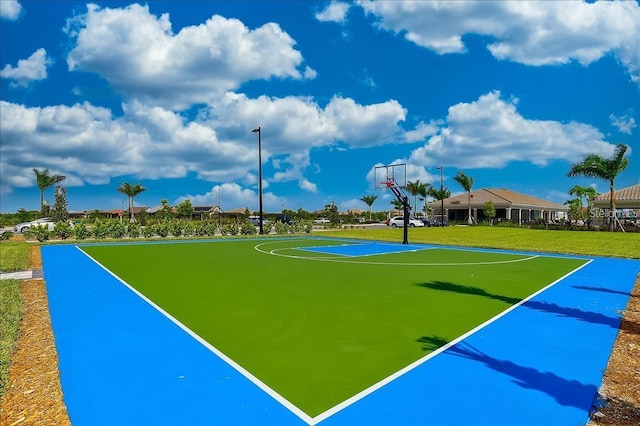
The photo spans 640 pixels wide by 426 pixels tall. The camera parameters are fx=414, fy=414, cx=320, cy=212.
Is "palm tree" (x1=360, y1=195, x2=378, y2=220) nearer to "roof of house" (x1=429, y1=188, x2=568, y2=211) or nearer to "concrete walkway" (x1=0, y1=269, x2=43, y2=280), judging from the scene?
"roof of house" (x1=429, y1=188, x2=568, y2=211)

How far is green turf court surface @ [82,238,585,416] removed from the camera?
4734mm

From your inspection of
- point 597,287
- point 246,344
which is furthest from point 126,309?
point 597,287

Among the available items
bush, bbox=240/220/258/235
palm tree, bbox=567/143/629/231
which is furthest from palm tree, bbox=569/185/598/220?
bush, bbox=240/220/258/235

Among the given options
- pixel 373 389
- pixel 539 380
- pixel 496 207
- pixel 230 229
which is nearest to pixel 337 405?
pixel 373 389

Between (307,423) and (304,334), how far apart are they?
2507mm

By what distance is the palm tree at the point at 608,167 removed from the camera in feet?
115

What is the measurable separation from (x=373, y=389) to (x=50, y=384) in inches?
133

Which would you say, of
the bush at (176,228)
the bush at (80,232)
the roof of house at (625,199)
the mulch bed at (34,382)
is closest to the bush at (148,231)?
the bush at (176,228)

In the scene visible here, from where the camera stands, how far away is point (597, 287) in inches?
408

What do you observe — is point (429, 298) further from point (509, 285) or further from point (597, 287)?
point (597, 287)

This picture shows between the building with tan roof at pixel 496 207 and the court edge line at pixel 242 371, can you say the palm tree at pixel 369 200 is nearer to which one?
the building with tan roof at pixel 496 207

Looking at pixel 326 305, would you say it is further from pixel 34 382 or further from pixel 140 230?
pixel 140 230

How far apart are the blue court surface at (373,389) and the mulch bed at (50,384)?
0.12 meters

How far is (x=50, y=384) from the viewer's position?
14.3 ft
